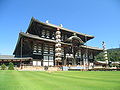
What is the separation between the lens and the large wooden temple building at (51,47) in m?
33.8

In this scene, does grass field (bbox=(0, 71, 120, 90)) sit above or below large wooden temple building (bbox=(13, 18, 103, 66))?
below

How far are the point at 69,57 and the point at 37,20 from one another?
14.5 m

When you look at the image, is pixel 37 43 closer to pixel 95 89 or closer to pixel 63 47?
pixel 63 47

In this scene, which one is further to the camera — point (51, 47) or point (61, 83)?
point (51, 47)

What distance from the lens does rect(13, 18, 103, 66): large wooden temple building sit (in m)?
33.8

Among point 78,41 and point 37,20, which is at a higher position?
point 37,20

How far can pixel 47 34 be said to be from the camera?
3944 cm

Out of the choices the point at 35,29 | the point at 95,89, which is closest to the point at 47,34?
the point at 35,29

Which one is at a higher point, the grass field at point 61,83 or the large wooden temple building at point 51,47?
the large wooden temple building at point 51,47

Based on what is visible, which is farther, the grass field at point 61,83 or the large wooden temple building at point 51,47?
the large wooden temple building at point 51,47

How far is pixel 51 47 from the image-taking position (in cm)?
3778

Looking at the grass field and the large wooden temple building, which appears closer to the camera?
the grass field

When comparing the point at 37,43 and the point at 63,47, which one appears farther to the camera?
the point at 63,47

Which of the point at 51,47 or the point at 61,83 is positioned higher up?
the point at 51,47
